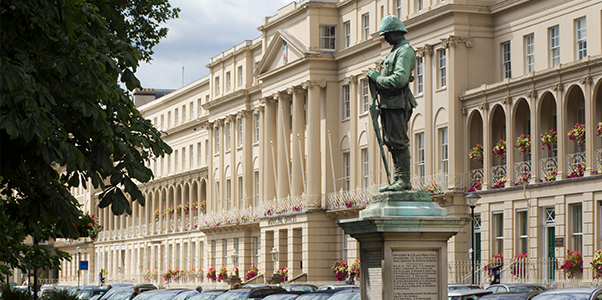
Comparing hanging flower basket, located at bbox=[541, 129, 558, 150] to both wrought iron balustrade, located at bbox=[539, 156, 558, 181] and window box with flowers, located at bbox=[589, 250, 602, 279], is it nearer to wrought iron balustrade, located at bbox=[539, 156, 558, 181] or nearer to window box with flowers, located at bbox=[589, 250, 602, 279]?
wrought iron balustrade, located at bbox=[539, 156, 558, 181]

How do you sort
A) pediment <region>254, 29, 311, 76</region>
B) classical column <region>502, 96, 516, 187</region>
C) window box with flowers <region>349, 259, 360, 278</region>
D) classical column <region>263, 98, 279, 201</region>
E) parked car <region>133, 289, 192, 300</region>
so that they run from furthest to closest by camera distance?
classical column <region>263, 98, 279, 201</region> → pediment <region>254, 29, 311, 76</region> → window box with flowers <region>349, 259, 360, 278</region> → classical column <region>502, 96, 516, 187</region> → parked car <region>133, 289, 192, 300</region>

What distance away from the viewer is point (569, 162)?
125ft

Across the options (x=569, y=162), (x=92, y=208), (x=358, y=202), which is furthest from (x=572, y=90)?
(x=92, y=208)

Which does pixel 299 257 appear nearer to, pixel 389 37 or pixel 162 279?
pixel 162 279

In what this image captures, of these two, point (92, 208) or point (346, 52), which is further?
point (92, 208)

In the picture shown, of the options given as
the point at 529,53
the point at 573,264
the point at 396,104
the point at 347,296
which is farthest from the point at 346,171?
the point at 396,104

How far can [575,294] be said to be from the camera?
683 inches

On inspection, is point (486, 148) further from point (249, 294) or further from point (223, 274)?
point (223, 274)

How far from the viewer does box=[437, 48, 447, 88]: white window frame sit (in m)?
45.8

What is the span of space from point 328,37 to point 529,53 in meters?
16.3

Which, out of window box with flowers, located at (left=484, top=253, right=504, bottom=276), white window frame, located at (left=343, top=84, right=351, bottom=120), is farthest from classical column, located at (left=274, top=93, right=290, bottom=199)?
window box with flowers, located at (left=484, top=253, right=504, bottom=276)

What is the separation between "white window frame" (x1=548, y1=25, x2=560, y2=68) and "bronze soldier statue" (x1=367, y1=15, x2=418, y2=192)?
28580mm

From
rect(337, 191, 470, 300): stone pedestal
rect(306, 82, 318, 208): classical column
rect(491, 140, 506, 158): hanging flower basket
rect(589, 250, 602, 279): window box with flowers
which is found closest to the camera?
rect(337, 191, 470, 300): stone pedestal

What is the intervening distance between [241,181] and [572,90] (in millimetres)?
32505
